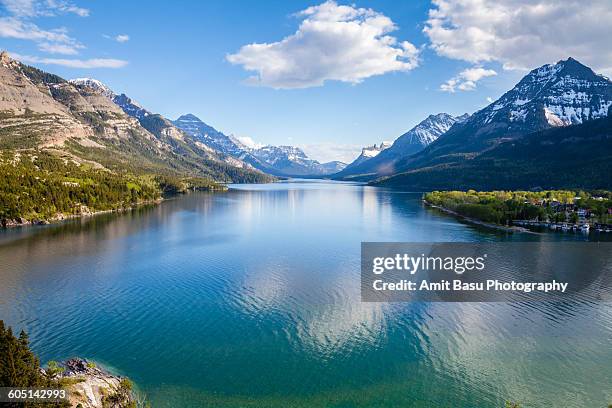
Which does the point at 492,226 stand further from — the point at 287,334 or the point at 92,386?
the point at 92,386

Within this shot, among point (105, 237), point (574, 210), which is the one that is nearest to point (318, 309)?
point (105, 237)

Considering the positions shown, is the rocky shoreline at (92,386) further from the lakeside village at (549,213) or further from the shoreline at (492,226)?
the lakeside village at (549,213)

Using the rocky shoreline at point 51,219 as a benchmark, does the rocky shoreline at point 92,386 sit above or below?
below

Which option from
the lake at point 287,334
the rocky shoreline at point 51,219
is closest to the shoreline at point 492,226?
the lake at point 287,334

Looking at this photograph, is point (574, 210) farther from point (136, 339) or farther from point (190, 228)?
point (136, 339)

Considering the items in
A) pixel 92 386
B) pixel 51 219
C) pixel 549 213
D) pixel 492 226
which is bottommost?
pixel 92 386

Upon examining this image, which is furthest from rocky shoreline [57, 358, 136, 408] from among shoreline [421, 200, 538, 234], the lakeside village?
the lakeside village

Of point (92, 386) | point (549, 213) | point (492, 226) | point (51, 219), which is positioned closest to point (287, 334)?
point (92, 386)

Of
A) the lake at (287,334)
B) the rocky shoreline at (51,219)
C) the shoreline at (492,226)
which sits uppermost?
the rocky shoreline at (51,219)

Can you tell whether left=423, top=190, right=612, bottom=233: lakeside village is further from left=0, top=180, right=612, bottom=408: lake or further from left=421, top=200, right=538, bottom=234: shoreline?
left=0, top=180, right=612, bottom=408: lake
